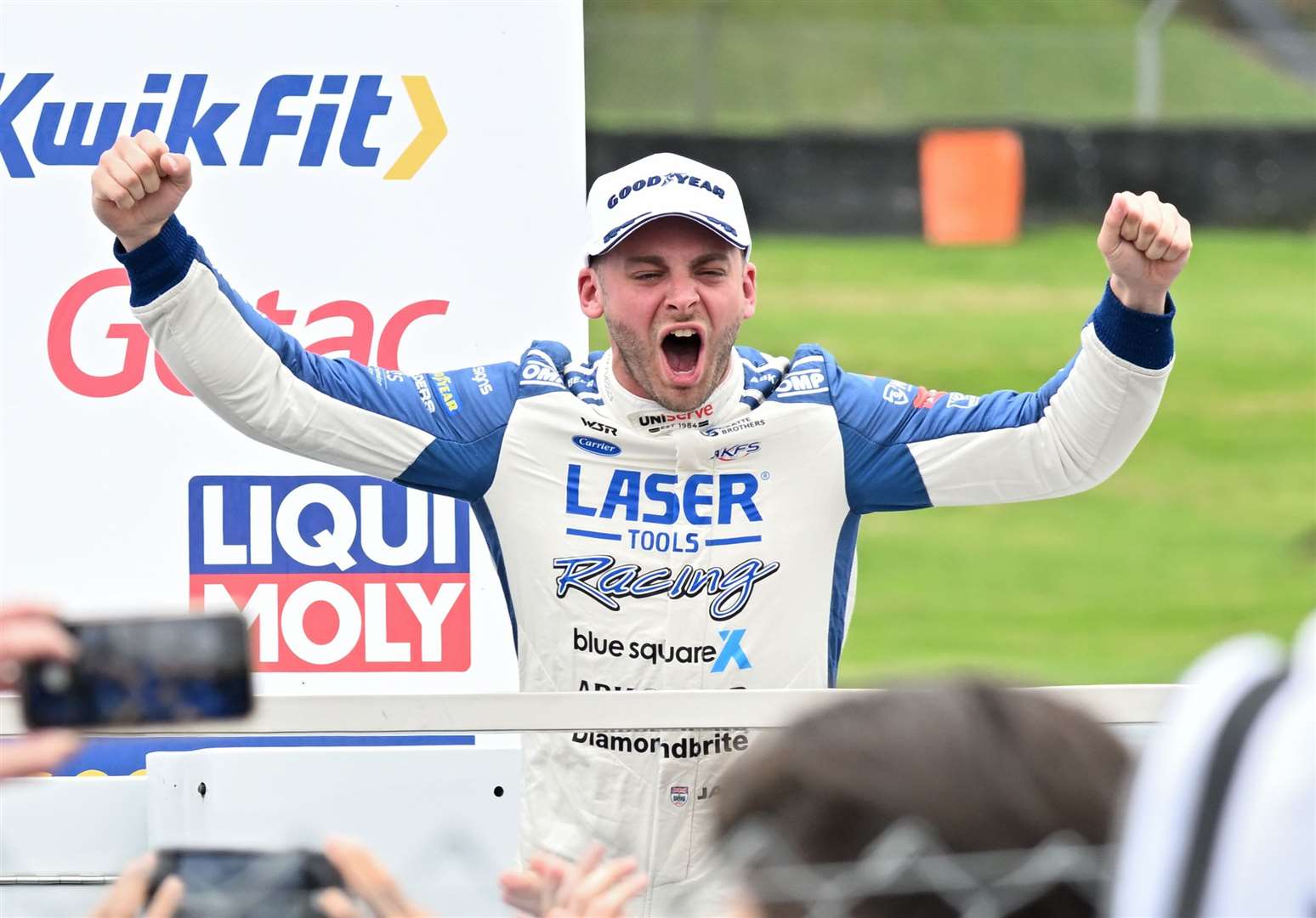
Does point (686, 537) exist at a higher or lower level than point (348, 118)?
lower

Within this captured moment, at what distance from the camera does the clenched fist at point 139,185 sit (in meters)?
2.77

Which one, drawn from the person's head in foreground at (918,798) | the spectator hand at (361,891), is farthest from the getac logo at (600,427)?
the person's head in foreground at (918,798)

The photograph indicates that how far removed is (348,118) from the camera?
160 inches

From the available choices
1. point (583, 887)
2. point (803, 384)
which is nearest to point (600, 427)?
point (803, 384)

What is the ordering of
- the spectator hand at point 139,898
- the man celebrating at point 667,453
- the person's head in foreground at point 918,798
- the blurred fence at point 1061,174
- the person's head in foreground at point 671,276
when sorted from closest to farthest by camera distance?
the person's head in foreground at point 918,798
the spectator hand at point 139,898
the man celebrating at point 667,453
the person's head in foreground at point 671,276
the blurred fence at point 1061,174

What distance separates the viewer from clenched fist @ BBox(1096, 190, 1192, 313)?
2.87 metres

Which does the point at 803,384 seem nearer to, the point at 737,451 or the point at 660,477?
the point at 737,451

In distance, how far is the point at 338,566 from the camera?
4.08m

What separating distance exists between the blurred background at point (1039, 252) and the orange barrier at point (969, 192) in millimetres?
71

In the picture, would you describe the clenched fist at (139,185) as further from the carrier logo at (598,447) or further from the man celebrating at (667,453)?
the carrier logo at (598,447)

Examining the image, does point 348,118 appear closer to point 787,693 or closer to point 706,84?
point 787,693

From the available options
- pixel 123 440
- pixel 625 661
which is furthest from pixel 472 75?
pixel 625 661

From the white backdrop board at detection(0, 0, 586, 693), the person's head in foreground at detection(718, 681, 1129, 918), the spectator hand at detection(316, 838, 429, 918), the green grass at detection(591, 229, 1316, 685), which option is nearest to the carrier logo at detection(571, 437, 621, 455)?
the white backdrop board at detection(0, 0, 586, 693)

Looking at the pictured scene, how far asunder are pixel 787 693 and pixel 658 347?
0.89m
